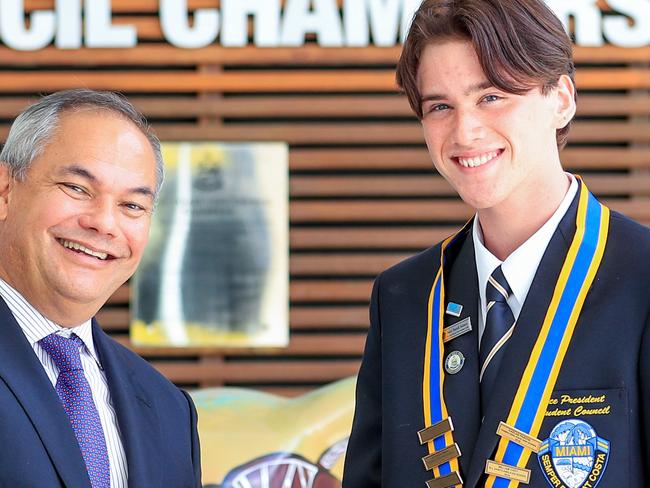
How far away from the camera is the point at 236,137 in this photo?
184 inches

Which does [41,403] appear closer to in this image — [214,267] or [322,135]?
[214,267]

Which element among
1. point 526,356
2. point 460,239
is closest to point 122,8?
point 460,239

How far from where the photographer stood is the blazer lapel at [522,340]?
1756mm

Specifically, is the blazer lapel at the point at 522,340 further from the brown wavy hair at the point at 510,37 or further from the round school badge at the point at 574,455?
the brown wavy hair at the point at 510,37

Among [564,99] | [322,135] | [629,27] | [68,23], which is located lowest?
[564,99]

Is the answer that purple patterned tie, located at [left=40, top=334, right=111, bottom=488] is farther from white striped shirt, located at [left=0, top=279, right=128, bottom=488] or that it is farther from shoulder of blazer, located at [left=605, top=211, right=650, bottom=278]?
shoulder of blazer, located at [left=605, top=211, right=650, bottom=278]

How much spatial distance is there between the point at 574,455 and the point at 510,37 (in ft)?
2.53

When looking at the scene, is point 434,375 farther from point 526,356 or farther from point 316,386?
point 316,386

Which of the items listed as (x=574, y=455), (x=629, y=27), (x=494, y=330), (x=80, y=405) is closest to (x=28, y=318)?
(x=80, y=405)

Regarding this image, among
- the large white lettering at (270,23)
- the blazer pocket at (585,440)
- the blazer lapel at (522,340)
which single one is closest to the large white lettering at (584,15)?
the large white lettering at (270,23)

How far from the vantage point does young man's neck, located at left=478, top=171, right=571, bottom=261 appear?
188 centimetres

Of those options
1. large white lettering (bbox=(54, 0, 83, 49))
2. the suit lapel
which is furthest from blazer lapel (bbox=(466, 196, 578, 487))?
large white lettering (bbox=(54, 0, 83, 49))

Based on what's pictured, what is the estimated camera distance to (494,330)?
187cm

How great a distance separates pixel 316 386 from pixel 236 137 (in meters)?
1.26
